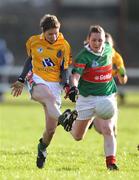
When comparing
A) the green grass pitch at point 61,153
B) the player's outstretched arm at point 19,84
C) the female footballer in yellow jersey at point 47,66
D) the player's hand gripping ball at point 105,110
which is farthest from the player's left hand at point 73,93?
the green grass pitch at point 61,153

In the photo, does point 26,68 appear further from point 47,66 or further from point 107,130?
point 107,130

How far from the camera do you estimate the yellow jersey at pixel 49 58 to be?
418 inches

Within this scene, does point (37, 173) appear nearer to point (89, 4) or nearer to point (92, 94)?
point (92, 94)

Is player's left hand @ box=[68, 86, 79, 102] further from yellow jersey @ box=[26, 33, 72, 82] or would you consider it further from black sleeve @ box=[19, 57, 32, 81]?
black sleeve @ box=[19, 57, 32, 81]

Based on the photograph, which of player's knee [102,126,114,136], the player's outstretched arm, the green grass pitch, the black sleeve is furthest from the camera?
the black sleeve

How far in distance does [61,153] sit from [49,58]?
2448 mm

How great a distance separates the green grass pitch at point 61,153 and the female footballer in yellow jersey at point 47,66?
573 mm

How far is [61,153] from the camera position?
41.5ft

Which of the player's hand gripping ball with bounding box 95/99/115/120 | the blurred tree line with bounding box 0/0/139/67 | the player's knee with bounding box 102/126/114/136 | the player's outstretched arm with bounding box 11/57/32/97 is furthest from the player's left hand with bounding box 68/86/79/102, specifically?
the blurred tree line with bounding box 0/0/139/67

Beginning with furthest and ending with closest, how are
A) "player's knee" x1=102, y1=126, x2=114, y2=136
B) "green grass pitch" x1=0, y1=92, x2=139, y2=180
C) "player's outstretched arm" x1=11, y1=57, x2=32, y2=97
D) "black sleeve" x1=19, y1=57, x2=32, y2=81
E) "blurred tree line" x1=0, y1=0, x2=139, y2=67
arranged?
1. "blurred tree line" x1=0, y1=0, x2=139, y2=67
2. "black sleeve" x1=19, y1=57, x2=32, y2=81
3. "player's outstretched arm" x1=11, y1=57, x2=32, y2=97
4. "player's knee" x1=102, y1=126, x2=114, y2=136
5. "green grass pitch" x1=0, y1=92, x2=139, y2=180

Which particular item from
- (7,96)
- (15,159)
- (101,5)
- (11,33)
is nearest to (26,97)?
(7,96)

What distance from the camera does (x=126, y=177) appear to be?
9516 millimetres

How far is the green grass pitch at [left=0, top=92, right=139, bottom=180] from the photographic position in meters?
9.71

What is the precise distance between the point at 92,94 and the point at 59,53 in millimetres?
732
